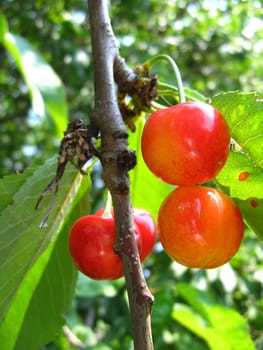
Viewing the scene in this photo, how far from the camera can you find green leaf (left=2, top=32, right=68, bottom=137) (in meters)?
2.27

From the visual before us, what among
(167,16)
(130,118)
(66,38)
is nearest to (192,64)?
(167,16)

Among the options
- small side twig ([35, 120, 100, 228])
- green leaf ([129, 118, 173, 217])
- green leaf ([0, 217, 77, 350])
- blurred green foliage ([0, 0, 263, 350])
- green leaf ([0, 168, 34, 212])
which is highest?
small side twig ([35, 120, 100, 228])

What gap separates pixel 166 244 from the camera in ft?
3.53

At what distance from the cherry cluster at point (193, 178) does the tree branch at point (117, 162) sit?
3.3 inches

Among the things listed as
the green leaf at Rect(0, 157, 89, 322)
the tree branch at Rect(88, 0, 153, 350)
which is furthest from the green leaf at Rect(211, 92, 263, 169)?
the green leaf at Rect(0, 157, 89, 322)

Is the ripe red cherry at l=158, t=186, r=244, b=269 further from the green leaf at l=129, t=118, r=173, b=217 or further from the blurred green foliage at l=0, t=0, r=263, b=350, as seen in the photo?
the blurred green foliage at l=0, t=0, r=263, b=350

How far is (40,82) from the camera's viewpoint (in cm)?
236

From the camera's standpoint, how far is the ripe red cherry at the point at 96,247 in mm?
1149

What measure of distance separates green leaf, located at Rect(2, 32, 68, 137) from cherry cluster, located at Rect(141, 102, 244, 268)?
4.16ft

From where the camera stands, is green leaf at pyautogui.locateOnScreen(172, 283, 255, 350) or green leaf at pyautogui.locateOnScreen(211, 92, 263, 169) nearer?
green leaf at pyautogui.locateOnScreen(211, 92, 263, 169)

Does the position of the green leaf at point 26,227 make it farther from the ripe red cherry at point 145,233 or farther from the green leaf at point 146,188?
the green leaf at point 146,188

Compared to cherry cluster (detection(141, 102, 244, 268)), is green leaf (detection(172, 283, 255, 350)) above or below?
below

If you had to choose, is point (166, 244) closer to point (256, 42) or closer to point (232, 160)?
point (232, 160)

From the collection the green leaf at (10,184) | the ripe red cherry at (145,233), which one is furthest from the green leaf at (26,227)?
the ripe red cherry at (145,233)
